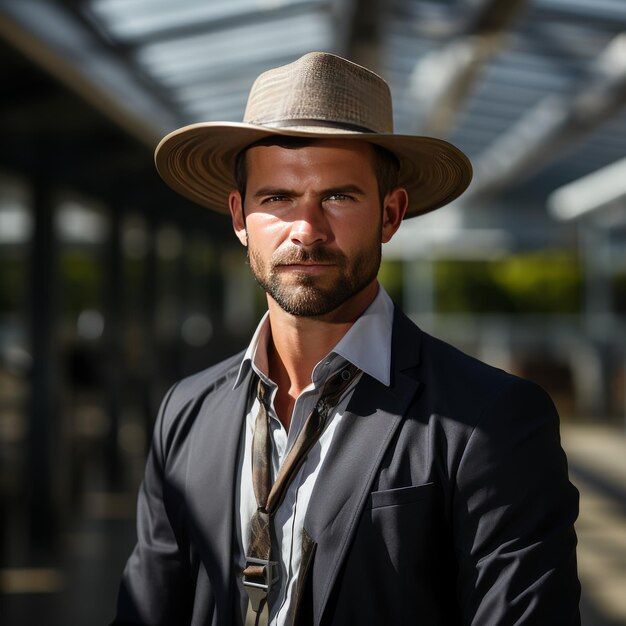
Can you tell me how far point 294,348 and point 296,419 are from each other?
0.13 meters

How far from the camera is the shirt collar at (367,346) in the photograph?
1635 mm

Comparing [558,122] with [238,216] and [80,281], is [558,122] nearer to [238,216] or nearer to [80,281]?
[238,216]

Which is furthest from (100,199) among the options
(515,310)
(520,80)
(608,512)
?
(515,310)

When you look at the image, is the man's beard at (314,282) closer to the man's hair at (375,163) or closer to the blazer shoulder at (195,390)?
the man's hair at (375,163)

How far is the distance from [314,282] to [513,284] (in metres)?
17.5

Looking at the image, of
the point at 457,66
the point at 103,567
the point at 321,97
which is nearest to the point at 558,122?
the point at 457,66

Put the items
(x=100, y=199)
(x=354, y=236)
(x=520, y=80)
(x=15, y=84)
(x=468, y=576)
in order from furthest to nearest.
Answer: (x=100, y=199), (x=520, y=80), (x=15, y=84), (x=354, y=236), (x=468, y=576)

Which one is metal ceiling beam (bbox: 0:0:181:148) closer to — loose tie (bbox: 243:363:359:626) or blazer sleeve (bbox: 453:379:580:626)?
loose tie (bbox: 243:363:359:626)

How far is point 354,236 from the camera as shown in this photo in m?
1.61

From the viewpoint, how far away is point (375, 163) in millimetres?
1683

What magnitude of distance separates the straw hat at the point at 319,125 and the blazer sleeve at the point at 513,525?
0.47 metres

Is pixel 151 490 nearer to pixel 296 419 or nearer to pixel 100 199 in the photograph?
pixel 296 419

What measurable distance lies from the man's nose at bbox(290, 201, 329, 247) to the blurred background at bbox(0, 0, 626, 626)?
2.09m

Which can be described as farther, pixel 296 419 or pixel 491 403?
pixel 296 419
